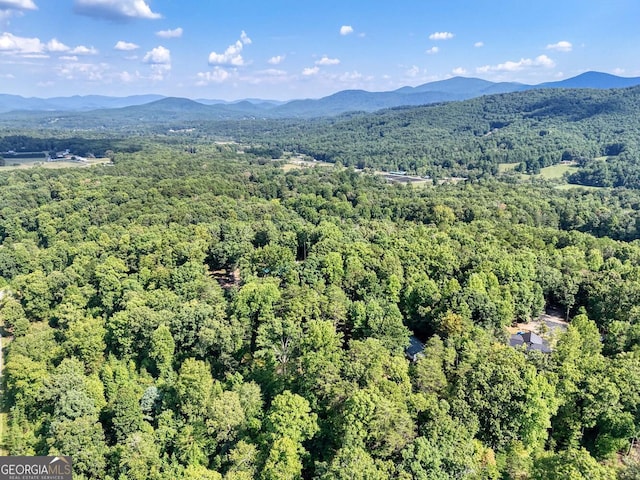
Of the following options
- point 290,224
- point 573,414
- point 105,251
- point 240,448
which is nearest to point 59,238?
point 105,251

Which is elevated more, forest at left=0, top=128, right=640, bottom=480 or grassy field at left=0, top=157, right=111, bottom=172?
grassy field at left=0, top=157, right=111, bottom=172

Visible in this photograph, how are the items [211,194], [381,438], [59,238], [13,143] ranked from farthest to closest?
[13,143] → [211,194] → [59,238] → [381,438]

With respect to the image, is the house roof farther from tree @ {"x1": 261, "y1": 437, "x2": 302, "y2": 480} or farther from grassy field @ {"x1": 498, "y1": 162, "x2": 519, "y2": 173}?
grassy field @ {"x1": 498, "y1": 162, "x2": 519, "y2": 173}

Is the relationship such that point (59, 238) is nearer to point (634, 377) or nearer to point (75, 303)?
point (75, 303)

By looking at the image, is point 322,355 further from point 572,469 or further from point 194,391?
point 572,469

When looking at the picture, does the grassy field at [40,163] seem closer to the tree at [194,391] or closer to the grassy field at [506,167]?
the grassy field at [506,167]

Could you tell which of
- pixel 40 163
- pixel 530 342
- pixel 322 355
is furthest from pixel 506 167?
pixel 40 163

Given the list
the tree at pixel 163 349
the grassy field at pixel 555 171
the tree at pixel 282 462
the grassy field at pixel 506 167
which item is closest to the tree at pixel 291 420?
the tree at pixel 282 462

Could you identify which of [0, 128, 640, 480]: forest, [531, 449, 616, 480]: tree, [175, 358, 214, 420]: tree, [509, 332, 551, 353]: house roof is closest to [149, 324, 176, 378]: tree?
[0, 128, 640, 480]: forest
